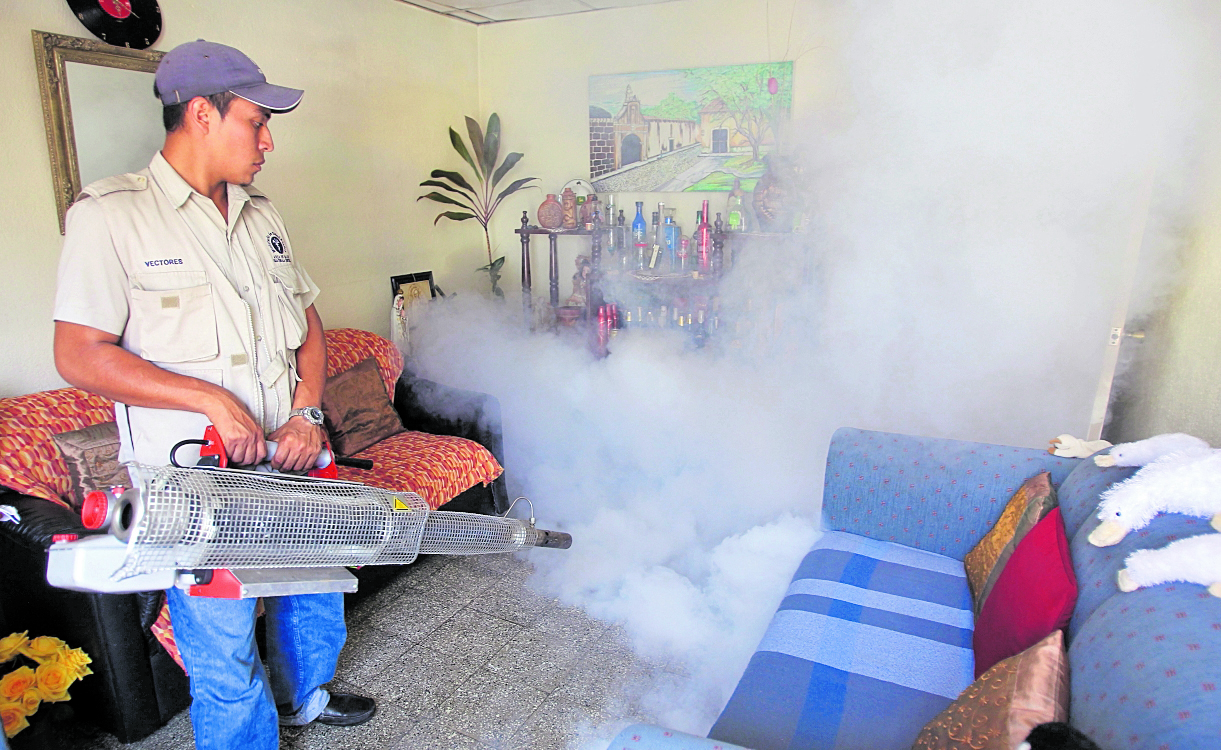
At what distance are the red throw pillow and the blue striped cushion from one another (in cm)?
11

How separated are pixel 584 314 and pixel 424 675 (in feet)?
7.73

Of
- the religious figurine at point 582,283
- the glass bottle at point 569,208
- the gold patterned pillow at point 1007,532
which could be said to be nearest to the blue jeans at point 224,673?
the gold patterned pillow at point 1007,532

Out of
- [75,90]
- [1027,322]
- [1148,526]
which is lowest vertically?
[1148,526]

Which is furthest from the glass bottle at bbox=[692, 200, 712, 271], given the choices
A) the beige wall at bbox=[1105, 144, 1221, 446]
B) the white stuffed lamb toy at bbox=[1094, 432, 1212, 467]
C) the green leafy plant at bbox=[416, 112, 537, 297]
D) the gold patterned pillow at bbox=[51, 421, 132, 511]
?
the gold patterned pillow at bbox=[51, 421, 132, 511]

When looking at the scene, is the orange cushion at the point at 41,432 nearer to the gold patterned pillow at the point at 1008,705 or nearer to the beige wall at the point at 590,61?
the gold patterned pillow at the point at 1008,705

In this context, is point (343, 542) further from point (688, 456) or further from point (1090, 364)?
point (1090, 364)

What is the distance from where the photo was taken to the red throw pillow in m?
1.27

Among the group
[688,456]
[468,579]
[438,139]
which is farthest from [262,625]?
[438,139]

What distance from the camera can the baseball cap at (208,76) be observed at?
144cm

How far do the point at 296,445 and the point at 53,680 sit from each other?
37.1 inches

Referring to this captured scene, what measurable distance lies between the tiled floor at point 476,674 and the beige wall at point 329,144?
1438 millimetres

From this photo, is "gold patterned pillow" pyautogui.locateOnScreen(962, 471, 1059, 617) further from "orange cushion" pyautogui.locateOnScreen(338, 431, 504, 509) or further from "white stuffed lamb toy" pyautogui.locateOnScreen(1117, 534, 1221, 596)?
"orange cushion" pyautogui.locateOnScreen(338, 431, 504, 509)

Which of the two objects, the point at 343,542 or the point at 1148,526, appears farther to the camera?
the point at 1148,526

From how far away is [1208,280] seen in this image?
2158 millimetres
